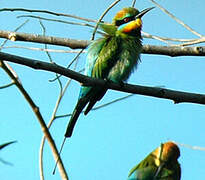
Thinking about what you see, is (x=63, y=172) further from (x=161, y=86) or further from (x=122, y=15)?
(x=122, y=15)

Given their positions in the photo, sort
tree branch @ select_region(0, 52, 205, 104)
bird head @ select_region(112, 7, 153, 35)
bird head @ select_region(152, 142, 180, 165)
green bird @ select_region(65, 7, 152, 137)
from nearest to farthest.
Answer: tree branch @ select_region(0, 52, 205, 104) < bird head @ select_region(152, 142, 180, 165) < green bird @ select_region(65, 7, 152, 137) < bird head @ select_region(112, 7, 153, 35)

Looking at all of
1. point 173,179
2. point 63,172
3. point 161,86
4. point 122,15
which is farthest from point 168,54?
point 122,15

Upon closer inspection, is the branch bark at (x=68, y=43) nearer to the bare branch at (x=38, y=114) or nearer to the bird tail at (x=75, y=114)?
the bare branch at (x=38, y=114)

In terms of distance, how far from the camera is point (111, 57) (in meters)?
3.88

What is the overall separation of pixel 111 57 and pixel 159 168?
145cm

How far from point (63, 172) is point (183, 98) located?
2.71 feet

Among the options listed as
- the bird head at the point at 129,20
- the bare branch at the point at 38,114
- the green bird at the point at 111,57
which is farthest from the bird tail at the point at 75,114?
the bare branch at the point at 38,114

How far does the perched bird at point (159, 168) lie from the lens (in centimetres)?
244

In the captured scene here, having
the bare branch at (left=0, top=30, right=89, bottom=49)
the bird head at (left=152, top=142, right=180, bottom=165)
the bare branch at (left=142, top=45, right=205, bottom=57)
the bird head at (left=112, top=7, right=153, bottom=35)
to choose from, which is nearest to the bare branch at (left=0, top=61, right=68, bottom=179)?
the bare branch at (left=0, top=30, right=89, bottom=49)

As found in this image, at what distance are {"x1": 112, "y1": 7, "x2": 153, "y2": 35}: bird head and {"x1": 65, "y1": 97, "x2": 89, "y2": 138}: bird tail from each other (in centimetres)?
63

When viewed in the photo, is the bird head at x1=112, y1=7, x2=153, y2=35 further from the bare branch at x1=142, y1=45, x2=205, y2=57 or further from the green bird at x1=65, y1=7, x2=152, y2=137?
the bare branch at x1=142, y1=45, x2=205, y2=57

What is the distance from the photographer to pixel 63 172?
220 cm

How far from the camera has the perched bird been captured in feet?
8.01

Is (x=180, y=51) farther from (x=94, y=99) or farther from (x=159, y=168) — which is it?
(x=94, y=99)
